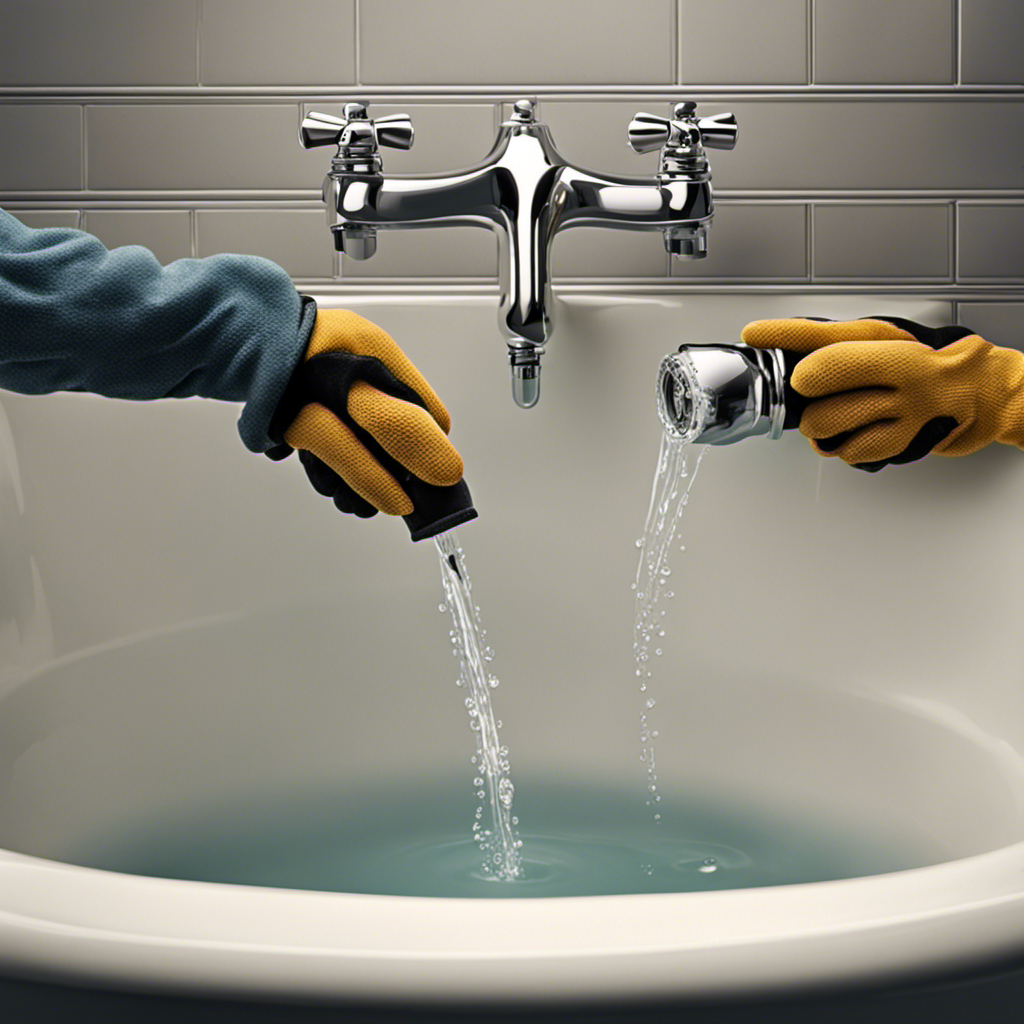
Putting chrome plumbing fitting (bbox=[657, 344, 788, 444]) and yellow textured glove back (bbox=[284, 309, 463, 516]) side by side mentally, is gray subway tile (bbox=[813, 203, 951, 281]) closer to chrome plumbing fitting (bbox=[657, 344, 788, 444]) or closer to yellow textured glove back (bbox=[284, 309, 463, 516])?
chrome plumbing fitting (bbox=[657, 344, 788, 444])

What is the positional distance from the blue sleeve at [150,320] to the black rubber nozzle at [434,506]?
9 cm

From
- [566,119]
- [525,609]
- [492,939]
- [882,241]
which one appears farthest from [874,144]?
[492,939]

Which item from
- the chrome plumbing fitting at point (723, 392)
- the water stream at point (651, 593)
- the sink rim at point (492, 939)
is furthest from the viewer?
the water stream at point (651, 593)

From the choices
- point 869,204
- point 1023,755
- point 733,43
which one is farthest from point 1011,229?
point 1023,755

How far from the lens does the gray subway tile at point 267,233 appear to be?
1.10 m

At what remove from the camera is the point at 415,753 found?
960 millimetres

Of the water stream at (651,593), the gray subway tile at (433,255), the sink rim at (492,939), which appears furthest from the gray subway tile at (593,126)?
the sink rim at (492,939)

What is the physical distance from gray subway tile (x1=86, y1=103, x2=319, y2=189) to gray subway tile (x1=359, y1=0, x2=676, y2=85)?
0.38ft

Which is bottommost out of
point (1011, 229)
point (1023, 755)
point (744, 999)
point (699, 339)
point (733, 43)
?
point (1023, 755)

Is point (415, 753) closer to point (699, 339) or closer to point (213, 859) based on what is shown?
point (213, 859)

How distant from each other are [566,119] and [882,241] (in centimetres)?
36

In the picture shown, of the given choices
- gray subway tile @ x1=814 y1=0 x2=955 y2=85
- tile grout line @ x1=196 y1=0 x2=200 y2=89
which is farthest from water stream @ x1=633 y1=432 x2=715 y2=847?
tile grout line @ x1=196 y1=0 x2=200 y2=89

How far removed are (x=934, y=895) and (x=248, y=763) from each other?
0.74 meters

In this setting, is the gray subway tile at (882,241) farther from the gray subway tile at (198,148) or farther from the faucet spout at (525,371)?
the gray subway tile at (198,148)
